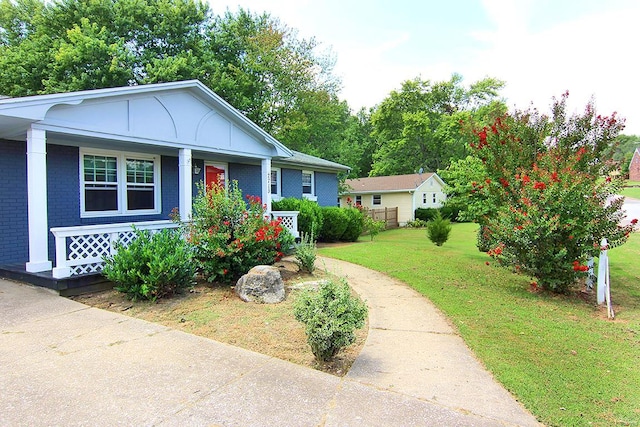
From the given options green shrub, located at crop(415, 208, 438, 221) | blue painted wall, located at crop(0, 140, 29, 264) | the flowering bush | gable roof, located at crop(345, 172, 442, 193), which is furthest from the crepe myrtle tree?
gable roof, located at crop(345, 172, 442, 193)

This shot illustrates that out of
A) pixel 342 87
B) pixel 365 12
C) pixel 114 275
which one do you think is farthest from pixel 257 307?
pixel 342 87

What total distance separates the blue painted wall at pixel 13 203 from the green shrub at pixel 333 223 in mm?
9426

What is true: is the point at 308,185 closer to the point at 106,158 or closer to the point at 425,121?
the point at 106,158

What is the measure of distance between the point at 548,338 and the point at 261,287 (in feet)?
13.7

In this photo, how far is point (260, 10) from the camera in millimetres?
22172

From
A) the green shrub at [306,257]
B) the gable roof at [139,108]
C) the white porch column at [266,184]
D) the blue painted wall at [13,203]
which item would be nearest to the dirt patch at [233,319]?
the green shrub at [306,257]

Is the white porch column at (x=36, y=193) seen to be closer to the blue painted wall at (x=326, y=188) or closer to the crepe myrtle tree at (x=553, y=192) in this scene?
the crepe myrtle tree at (x=553, y=192)

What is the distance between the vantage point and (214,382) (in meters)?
3.38

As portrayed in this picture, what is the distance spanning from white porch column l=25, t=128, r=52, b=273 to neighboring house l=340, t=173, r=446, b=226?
24.0m

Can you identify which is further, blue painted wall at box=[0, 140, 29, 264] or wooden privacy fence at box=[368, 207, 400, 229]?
wooden privacy fence at box=[368, 207, 400, 229]

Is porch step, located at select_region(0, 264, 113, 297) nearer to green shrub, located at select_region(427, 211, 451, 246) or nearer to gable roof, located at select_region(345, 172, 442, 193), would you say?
green shrub, located at select_region(427, 211, 451, 246)

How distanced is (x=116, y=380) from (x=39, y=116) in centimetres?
522

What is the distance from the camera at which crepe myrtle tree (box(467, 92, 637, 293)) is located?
674 centimetres

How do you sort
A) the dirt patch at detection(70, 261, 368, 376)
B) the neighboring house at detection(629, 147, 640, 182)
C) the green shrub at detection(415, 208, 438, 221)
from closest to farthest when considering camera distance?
the dirt patch at detection(70, 261, 368, 376), the green shrub at detection(415, 208, 438, 221), the neighboring house at detection(629, 147, 640, 182)
